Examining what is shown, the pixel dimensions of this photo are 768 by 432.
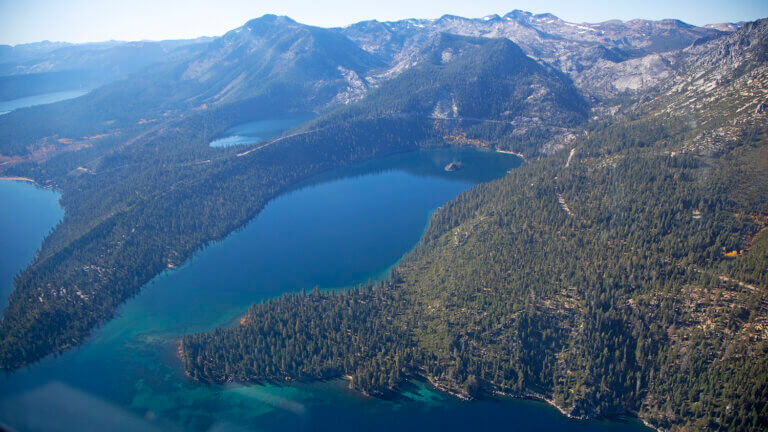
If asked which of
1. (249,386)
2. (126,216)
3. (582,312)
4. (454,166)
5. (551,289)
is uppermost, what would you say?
(454,166)

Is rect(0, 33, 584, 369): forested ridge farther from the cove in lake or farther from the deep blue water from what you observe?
the cove in lake

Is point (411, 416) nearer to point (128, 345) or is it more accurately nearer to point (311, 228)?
point (128, 345)

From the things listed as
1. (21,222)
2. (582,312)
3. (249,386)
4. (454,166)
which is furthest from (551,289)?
(21,222)

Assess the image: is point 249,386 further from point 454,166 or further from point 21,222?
point 454,166

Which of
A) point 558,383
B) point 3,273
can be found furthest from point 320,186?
point 558,383

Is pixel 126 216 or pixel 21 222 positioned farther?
pixel 21 222

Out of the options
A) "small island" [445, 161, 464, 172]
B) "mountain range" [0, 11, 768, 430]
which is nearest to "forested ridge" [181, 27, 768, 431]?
"mountain range" [0, 11, 768, 430]

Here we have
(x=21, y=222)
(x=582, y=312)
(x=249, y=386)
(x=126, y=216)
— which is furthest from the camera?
(x=21, y=222)
